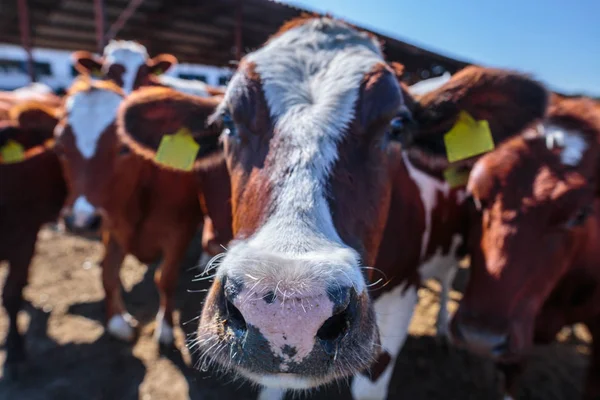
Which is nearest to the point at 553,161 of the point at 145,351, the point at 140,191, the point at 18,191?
the point at 140,191

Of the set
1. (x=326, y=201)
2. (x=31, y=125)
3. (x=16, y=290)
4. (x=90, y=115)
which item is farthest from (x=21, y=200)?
(x=326, y=201)

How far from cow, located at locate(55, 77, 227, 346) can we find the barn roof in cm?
359

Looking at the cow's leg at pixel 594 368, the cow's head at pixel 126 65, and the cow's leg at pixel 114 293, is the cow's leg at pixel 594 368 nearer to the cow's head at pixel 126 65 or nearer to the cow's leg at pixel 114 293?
the cow's leg at pixel 114 293

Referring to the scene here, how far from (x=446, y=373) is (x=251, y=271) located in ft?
9.88

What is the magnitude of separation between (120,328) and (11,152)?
174 centimetres

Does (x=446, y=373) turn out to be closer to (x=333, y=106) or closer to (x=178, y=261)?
(x=178, y=261)

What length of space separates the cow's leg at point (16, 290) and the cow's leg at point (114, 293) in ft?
1.95

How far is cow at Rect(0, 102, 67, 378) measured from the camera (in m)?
3.20

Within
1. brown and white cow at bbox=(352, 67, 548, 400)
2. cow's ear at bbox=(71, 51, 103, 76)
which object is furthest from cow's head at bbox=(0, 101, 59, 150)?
brown and white cow at bbox=(352, 67, 548, 400)

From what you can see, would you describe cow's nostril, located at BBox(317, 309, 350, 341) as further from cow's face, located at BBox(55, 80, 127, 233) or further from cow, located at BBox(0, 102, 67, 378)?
cow, located at BBox(0, 102, 67, 378)

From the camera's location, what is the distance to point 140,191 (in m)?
3.45

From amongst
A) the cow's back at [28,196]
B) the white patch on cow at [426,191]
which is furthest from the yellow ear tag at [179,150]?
the cow's back at [28,196]

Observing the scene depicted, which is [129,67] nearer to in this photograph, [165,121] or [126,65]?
[126,65]

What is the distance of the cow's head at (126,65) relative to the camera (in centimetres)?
547
